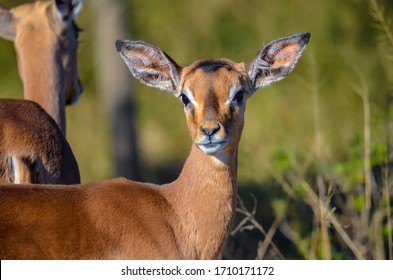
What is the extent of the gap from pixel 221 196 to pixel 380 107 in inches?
216

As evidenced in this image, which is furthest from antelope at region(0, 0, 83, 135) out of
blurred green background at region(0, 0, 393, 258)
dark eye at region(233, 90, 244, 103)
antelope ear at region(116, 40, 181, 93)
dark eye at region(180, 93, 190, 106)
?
blurred green background at region(0, 0, 393, 258)

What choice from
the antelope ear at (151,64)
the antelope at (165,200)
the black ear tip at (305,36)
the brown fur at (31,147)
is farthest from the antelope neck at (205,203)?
the brown fur at (31,147)

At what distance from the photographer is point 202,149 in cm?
634

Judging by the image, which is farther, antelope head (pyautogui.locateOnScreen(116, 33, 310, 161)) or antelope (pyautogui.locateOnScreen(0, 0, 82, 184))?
antelope (pyautogui.locateOnScreen(0, 0, 82, 184))

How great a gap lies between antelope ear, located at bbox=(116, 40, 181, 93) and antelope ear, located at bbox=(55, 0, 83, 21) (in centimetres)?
202

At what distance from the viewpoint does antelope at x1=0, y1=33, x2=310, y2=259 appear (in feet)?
20.1

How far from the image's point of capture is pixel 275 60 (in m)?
7.12

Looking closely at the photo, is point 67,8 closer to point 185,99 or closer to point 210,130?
point 185,99

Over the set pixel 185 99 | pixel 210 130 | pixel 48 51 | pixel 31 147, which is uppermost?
pixel 48 51

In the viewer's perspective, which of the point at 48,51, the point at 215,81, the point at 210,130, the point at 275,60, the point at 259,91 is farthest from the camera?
the point at 259,91

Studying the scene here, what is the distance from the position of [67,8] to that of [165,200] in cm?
287

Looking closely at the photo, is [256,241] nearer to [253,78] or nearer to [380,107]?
[380,107]

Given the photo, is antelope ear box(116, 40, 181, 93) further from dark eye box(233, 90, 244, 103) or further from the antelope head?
dark eye box(233, 90, 244, 103)

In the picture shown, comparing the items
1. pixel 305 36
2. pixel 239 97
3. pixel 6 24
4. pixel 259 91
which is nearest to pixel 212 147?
pixel 239 97
